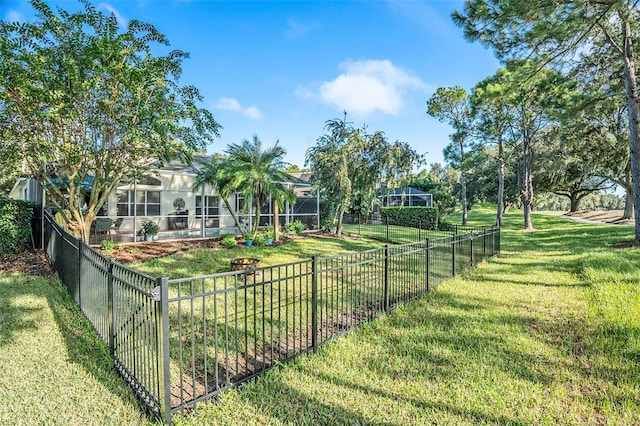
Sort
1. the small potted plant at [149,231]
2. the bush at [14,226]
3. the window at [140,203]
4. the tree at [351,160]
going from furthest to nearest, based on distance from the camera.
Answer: the tree at [351,160]
the window at [140,203]
the small potted plant at [149,231]
the bush at [14,226]

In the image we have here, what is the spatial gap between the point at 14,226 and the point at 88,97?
439 cm

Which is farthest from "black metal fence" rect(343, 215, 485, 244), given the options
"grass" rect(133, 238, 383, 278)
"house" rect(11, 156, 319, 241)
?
"house" rect(11, 156, 319, 241)

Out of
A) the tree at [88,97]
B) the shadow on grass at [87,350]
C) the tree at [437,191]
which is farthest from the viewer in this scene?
the tree at [437,191]

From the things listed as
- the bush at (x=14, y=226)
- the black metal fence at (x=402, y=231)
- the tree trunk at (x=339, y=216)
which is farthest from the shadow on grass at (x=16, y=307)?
the tree trunk at (x=339, y=216)

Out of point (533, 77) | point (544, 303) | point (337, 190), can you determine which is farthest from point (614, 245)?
point (337, 190)

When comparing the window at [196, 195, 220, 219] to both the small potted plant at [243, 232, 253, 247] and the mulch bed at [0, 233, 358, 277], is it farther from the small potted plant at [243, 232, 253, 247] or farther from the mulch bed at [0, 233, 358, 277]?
the small potted plant at [243, 232, 253, 247]

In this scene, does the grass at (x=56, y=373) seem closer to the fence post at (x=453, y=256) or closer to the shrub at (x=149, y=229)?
the fence post at (x=453, y=256)

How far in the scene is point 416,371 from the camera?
Answer: 331 centimetres

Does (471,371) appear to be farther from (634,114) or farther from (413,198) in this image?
(413,198)

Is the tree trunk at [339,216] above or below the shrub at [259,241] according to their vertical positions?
above

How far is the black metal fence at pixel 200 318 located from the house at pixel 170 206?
6.32m

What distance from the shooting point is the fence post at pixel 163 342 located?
252cm

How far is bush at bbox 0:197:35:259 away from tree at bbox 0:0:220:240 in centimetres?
96

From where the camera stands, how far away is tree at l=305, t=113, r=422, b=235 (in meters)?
14.5
